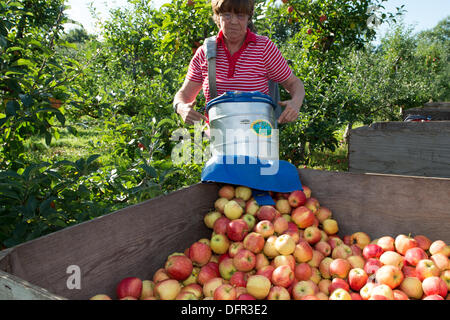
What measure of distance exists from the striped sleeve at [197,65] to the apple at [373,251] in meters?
1.49

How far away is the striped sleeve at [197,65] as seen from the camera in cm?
226

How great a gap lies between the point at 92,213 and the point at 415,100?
10.6 meters

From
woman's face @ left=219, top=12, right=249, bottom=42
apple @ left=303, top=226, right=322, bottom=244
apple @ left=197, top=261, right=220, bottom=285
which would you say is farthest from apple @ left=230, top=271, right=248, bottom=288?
woman's face @ left=219, top=12, right=249, bottom=42

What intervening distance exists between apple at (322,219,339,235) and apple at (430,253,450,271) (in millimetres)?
480

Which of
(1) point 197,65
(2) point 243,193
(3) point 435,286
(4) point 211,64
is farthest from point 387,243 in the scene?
(1) point 197,65

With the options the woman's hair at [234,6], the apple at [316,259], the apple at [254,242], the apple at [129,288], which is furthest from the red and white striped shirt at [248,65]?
the apple at [129,288]

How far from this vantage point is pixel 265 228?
166 centimetres

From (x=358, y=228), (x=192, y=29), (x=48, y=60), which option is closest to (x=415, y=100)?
(x=192, y=29)

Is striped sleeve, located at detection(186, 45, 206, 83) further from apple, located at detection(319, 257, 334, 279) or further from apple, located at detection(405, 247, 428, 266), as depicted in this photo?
apple, located at detection(405, 247, 428, 266)

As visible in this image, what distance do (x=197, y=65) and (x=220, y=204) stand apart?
102 centimetres

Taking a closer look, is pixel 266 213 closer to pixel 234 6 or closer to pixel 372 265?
pixel 372 265

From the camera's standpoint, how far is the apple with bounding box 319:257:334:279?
1.57m

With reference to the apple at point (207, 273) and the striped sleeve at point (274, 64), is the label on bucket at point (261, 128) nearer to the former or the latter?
the striped sleeve at point (274, 64)

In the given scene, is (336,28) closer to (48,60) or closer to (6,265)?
(48,60)
